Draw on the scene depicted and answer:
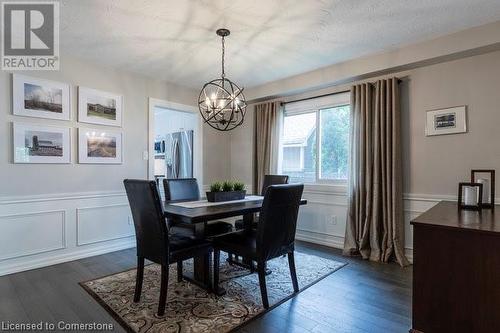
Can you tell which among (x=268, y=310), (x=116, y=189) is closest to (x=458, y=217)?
(x=268, y=310)

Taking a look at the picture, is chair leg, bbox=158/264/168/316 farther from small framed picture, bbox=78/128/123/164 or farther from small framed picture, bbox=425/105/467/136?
small framed picture, bbox=425/105/467/136

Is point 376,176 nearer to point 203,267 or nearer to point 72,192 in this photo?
point 203,267

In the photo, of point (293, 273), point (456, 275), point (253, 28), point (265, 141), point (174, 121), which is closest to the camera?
point (456, 275)

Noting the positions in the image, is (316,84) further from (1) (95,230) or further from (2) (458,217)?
(1) (95,230)

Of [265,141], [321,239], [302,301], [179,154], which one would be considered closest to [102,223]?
[179,154]

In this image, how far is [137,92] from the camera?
151 inches

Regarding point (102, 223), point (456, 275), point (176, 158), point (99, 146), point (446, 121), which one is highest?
point (446, 121)

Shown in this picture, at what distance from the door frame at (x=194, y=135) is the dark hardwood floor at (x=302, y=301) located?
1.57 metres

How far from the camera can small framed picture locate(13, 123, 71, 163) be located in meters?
2.88

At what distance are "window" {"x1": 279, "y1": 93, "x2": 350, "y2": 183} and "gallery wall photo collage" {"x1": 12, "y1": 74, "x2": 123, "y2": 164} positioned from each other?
7.88 feet

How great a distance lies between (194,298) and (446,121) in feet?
9.82

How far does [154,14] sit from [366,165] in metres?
2.70

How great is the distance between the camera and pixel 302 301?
2244 mm

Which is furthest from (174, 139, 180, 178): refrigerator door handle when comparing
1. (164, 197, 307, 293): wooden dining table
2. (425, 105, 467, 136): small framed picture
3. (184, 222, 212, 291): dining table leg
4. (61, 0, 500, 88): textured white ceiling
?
(425, 105, 467, 136): small framed picture
